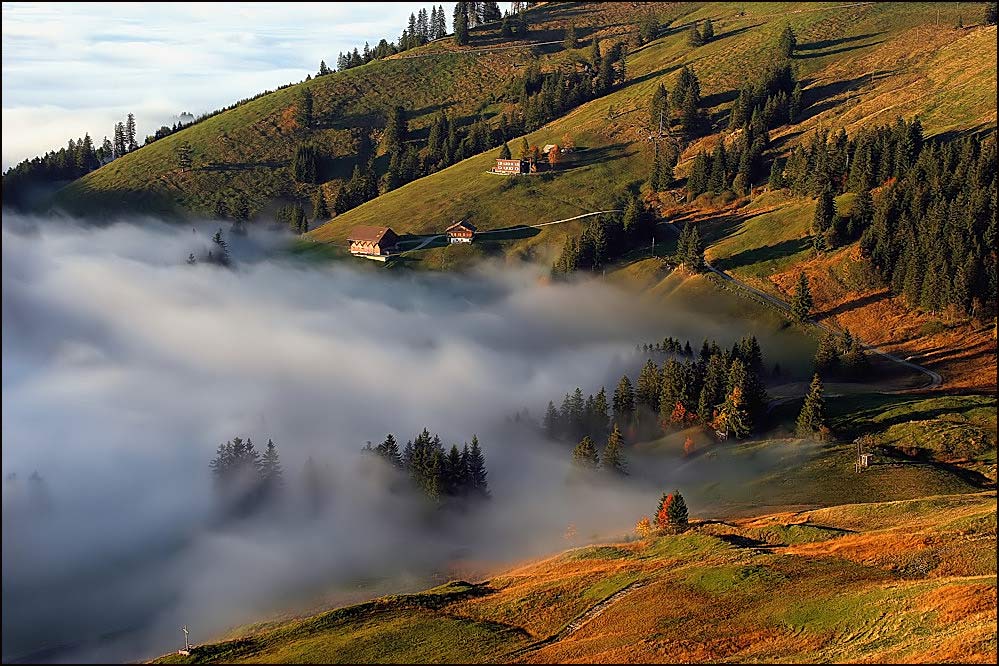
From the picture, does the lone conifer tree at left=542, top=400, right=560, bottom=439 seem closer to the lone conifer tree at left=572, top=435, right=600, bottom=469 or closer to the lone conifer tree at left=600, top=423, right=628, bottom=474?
the lone conifer tree at left=572, top=435, right=600, bottom=469

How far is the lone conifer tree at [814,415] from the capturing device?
105250 mm

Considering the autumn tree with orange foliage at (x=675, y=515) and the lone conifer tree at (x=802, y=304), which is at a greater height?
the lone conifer tree at (x=802, y=304)

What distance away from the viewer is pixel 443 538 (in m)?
102

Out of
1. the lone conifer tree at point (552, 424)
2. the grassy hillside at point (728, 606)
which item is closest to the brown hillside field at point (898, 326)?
the grassy hillside at point (728, 606)

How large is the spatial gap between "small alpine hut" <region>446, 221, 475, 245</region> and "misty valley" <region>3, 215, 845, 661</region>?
13.1 meters

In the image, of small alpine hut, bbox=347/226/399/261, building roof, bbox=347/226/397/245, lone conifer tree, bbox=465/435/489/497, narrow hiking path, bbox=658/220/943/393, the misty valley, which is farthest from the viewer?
building roof, bbox=347/226/397/245

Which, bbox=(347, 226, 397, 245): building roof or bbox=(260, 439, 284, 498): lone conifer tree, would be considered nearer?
bbox=(260, 439, 284, 498): lone conifer tree

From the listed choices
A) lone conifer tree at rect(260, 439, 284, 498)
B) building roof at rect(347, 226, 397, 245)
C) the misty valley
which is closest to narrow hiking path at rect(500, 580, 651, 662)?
the misty valley

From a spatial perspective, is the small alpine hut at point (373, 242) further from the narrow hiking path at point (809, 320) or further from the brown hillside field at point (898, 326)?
the brown hillside field at point (898, 326)

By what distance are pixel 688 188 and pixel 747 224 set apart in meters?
25.0

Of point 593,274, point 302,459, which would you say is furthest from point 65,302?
point 593,274

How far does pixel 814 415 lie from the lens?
10569 cm

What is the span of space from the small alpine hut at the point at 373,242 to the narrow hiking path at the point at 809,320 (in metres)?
60.9

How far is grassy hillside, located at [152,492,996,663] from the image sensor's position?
53.1 m
